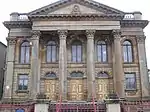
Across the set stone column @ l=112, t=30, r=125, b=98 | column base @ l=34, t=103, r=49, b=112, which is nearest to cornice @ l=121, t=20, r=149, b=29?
stone column @ l=112, t=30, r=125, b=98

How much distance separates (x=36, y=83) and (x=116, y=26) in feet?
38.0

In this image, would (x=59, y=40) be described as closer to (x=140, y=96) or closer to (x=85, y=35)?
(x=85, y=35)

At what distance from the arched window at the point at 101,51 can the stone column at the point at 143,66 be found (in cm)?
417

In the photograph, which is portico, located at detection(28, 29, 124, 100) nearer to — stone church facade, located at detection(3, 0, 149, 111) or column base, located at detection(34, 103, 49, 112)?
stone church facade, located at detection(3, 0, 149, 111)

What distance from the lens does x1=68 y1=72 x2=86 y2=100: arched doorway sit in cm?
3444

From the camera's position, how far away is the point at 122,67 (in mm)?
34469

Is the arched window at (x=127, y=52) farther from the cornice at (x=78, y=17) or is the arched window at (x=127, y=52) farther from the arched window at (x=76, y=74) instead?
the arched window at (x=76, y=74)

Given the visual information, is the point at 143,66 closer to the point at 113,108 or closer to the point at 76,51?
the point at 76,51

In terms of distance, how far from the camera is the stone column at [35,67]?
1293 inches

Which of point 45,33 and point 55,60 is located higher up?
point 45,33

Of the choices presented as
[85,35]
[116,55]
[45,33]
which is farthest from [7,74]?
[116,55]

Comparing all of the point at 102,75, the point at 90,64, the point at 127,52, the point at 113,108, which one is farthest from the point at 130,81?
the point at 113,108

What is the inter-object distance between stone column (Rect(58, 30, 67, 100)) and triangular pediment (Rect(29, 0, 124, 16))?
2.80 meters

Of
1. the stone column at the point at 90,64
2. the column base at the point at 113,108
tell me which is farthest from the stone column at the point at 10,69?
the column base at the point at 113,108
